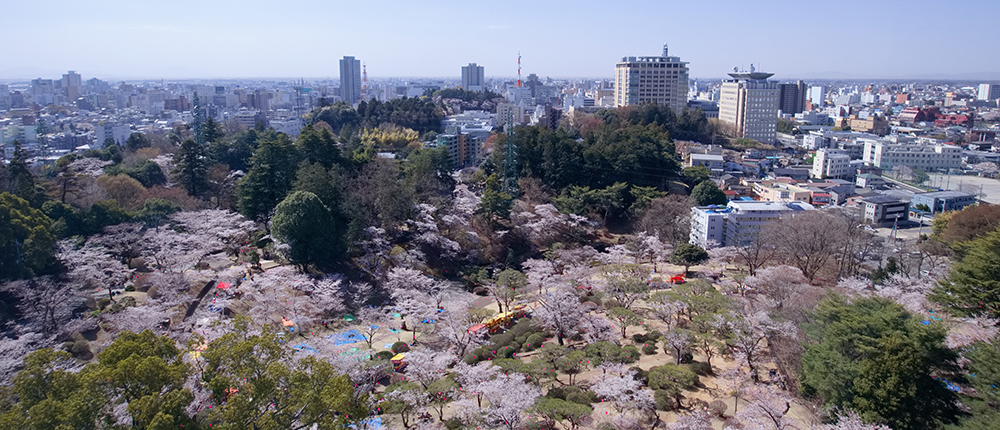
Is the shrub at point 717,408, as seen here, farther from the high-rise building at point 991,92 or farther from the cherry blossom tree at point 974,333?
the high-rise building at point 991,92

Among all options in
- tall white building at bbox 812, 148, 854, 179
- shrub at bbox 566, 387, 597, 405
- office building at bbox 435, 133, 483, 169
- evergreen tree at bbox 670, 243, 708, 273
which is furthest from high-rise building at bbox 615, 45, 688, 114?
shrub at bbox 566, 387, 597, 405

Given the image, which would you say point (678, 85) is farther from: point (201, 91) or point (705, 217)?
point (201, 91)

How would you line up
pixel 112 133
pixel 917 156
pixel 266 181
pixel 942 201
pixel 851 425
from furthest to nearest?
pixel 112 133
pixel 917 156
pixel 942 201
pixel 266 181
pixel 851 425

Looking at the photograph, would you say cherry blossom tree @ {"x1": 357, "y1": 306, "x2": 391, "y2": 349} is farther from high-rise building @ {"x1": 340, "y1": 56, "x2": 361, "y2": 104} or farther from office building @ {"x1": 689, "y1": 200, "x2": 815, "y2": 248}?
high-rise building @ {"x1": 340, "y1": 56, "x2": 361, "y2": 104}

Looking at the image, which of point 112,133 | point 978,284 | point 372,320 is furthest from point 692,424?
point 112,133

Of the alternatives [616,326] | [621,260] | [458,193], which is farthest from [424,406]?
[458,193]

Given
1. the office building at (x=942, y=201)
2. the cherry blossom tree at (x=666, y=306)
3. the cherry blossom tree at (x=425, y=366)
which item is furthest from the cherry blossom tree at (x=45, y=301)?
the office building at (x=942, y=201)

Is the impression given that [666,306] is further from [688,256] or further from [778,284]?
[688,256]
